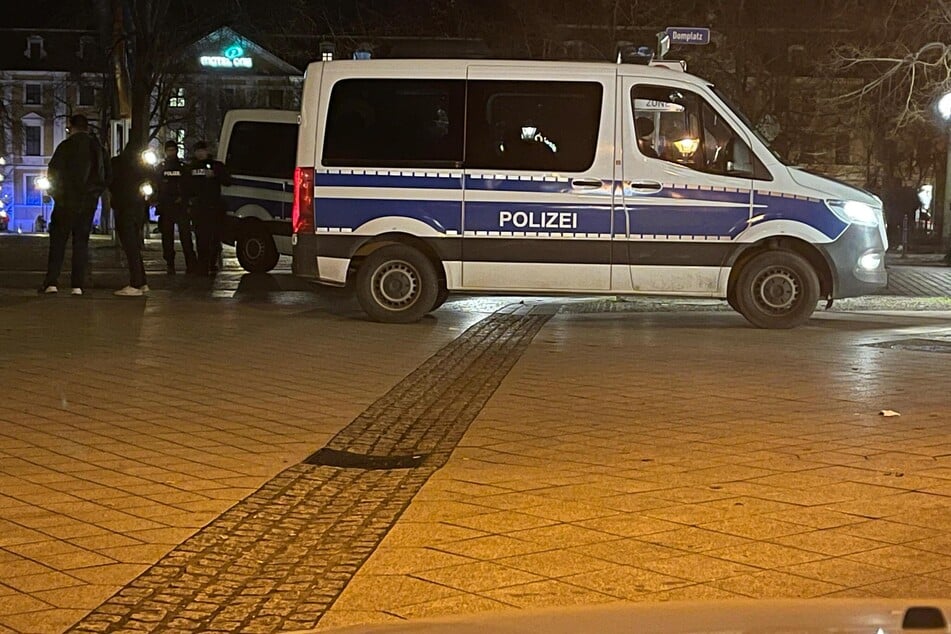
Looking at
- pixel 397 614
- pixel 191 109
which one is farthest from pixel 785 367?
pixel 191 109

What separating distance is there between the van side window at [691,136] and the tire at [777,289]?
2.71 ft

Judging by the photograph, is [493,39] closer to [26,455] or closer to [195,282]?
[195,282]

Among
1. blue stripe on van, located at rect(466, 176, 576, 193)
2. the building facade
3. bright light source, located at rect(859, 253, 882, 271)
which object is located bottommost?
bright light source, located at rect(859, 253, 882, 271)

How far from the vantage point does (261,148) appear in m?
21.2

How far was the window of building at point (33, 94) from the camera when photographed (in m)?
93.2

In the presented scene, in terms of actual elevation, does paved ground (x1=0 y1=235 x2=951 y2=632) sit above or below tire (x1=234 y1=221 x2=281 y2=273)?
below

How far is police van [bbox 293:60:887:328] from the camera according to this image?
1320 cm

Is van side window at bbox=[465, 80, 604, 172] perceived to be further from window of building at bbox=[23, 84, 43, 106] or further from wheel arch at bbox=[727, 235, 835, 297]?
window of building at bbox=[23, 84, 43, 106]

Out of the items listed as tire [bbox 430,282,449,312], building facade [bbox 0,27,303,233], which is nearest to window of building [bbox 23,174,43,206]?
building facade [bbox 0,27,303,233]

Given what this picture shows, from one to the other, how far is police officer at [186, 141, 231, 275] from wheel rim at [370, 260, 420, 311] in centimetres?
689

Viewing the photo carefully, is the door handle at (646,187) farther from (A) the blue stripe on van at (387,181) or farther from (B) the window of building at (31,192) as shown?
(B) the window of building at (31,192)

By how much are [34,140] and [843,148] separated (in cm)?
5617

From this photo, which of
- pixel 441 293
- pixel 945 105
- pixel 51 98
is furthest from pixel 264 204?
pixel 51 98

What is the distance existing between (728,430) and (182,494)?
3300mm
